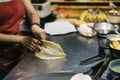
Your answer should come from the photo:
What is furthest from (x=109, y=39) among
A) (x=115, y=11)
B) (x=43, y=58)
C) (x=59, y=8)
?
(x=59, y=8)

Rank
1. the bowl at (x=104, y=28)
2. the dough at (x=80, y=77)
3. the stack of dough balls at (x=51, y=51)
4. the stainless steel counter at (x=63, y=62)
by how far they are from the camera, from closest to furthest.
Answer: the dough at (x=80, y=77)
the stainless steel counter at (x=63, y=62)
the stack of dough balls at (x=51, y=51)
the bowl at (x=104, y=28)

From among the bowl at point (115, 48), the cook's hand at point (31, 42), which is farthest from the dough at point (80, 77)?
the cook's hand at point (31, 42)

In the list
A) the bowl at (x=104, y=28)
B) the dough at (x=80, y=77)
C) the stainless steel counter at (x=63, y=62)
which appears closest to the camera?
the dough at (x=80, y=77)

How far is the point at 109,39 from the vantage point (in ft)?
5.30

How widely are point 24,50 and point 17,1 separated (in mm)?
369

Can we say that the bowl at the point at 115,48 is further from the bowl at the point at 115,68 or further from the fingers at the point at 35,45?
the fingers at the point at 35,45

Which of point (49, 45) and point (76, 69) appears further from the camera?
point (49, 45)

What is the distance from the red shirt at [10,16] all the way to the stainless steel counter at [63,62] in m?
0.24

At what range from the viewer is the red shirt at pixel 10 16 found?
1586mm

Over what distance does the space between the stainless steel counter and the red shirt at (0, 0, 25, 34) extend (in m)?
0.24

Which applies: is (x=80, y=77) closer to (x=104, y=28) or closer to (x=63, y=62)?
(x=63, y=62)

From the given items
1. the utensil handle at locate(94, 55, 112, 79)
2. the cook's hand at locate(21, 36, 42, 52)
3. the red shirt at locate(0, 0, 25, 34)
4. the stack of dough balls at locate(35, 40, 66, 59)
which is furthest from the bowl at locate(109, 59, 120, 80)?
the red shirt at locate(0, 0, 25, 34)

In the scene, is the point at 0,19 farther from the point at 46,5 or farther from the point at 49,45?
the point at 46,5

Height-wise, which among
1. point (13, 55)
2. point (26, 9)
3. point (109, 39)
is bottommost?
point (13, 55)
